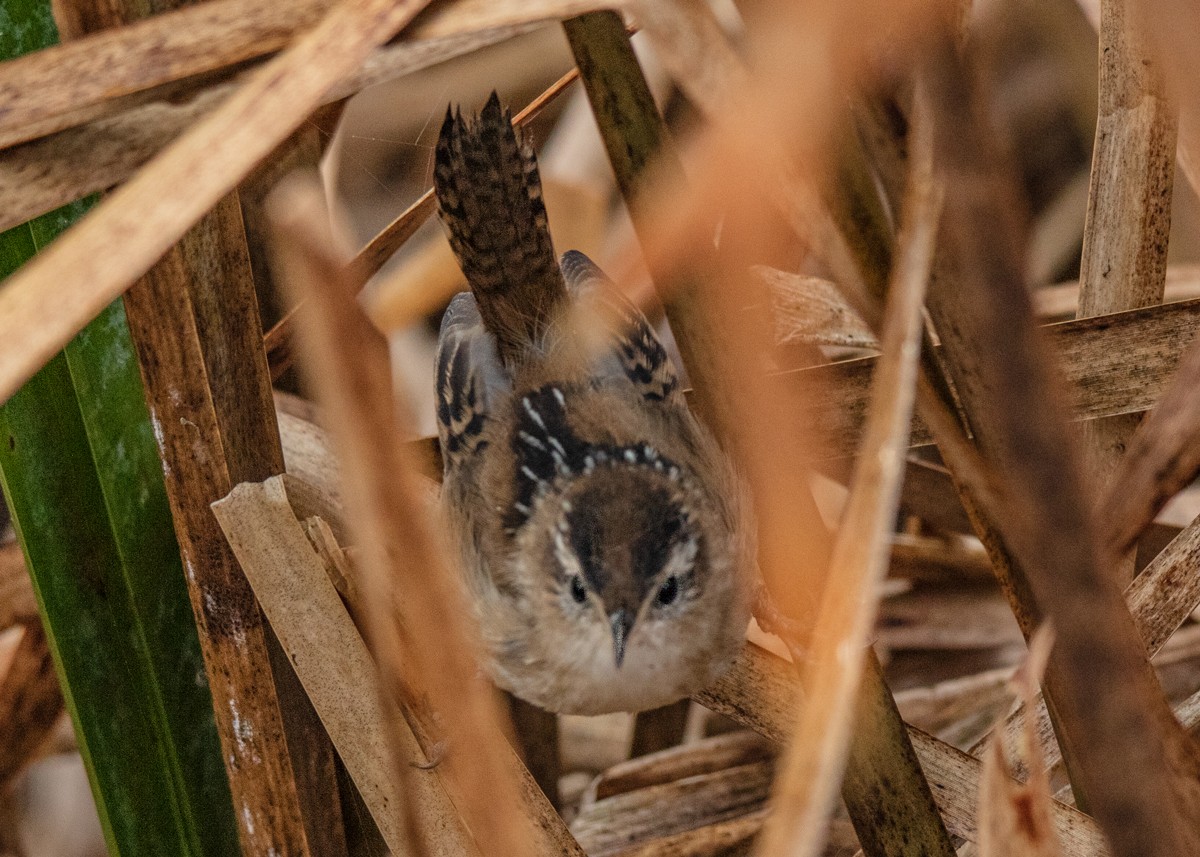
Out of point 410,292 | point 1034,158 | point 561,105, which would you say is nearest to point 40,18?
point 410,292

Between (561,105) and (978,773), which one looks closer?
(978,773)

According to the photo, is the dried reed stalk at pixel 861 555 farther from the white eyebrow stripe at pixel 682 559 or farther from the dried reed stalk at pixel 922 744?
the white eyebrow stripe at pixel 682 559

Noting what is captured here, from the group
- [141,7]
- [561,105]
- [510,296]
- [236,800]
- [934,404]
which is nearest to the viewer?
[934,404]

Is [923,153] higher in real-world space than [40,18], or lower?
lower

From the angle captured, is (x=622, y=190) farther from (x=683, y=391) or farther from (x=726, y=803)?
(x=726, y=803)

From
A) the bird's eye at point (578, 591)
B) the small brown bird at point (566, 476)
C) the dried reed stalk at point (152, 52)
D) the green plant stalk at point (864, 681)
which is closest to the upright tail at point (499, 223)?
the small brown bird at point (566, 476)

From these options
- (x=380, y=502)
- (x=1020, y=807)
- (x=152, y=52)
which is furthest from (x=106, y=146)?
(x=1020, y=807)
